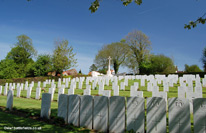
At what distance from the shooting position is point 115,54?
4434 centimetres

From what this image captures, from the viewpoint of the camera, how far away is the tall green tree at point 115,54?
143 feet

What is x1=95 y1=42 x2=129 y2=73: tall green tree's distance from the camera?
43.6 meters

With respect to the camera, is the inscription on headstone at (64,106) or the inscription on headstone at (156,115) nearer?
the inscription on headstone at (156,115)

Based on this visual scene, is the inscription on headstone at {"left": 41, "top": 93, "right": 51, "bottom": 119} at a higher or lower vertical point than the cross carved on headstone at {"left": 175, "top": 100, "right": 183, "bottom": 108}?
lower

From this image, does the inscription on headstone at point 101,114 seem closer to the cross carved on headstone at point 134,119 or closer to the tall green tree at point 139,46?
the cross carved on headstone at point 134,119

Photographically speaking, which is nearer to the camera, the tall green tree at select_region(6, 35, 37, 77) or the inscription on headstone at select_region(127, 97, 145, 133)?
the inscription on headstone at select_region(127, 97, 145, 133)

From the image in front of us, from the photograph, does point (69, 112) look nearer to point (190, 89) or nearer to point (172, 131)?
point (172, 131)

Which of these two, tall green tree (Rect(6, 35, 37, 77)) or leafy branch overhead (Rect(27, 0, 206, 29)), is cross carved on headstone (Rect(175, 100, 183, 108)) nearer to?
leafy branch overhead (Rect(27, 0, 206, 29))

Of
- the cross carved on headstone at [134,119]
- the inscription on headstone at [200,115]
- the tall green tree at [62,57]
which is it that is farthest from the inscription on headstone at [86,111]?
the tall green tree at [62,57]

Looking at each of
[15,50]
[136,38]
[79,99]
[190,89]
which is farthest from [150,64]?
[15,50]

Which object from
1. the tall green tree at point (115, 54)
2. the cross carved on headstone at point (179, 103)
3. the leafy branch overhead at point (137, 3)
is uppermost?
the tall green tree at point (115, 54)

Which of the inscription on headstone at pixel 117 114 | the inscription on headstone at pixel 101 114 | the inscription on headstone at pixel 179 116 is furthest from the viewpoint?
the inscription on headstone at pixel 101 114

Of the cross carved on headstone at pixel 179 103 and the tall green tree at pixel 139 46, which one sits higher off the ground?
the tall green tree at pixel 139 46

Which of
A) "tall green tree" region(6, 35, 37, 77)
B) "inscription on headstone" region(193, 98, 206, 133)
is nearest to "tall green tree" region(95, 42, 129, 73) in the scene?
"tall green tree" region(6, 35, 37, 77)
